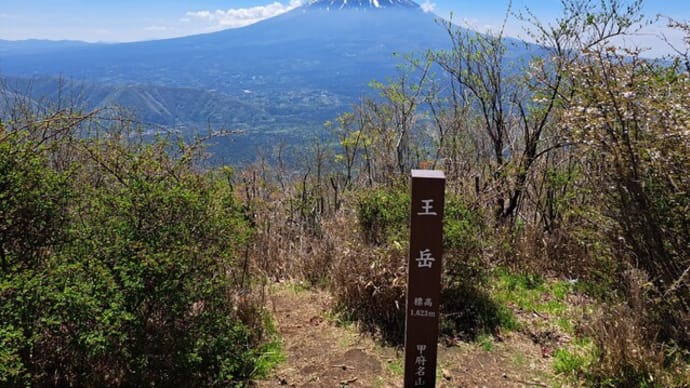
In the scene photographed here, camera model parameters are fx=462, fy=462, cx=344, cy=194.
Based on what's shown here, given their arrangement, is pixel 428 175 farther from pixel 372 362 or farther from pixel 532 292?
pixel 532 292

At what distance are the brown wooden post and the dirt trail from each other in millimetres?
402

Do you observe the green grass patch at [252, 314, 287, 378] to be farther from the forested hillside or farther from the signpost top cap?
the signpost top cap

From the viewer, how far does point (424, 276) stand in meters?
3.04

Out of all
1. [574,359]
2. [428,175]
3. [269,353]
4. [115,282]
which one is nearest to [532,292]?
[574,359]

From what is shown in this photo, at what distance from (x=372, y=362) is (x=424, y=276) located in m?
1.08

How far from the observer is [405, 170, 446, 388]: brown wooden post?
2953 millimetres

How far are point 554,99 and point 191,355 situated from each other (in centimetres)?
478

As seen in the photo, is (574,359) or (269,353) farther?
(269,353)

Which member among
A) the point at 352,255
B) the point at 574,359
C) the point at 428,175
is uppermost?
the point at 428,175

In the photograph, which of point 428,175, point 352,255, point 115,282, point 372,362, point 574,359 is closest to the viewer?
point 115,282

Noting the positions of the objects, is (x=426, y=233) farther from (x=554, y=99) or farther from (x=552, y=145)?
(x=552, y=145)

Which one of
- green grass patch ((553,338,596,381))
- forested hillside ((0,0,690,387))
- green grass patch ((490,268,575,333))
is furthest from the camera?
green grass patch ((490,268,575,333))

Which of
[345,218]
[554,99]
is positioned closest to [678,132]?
[554,99]

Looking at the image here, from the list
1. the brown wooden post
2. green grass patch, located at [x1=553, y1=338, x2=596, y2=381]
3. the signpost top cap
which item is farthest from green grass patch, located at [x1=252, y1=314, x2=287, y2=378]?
green grass patch, located at [x1=553, y1=338, x2=596, y2=381]
